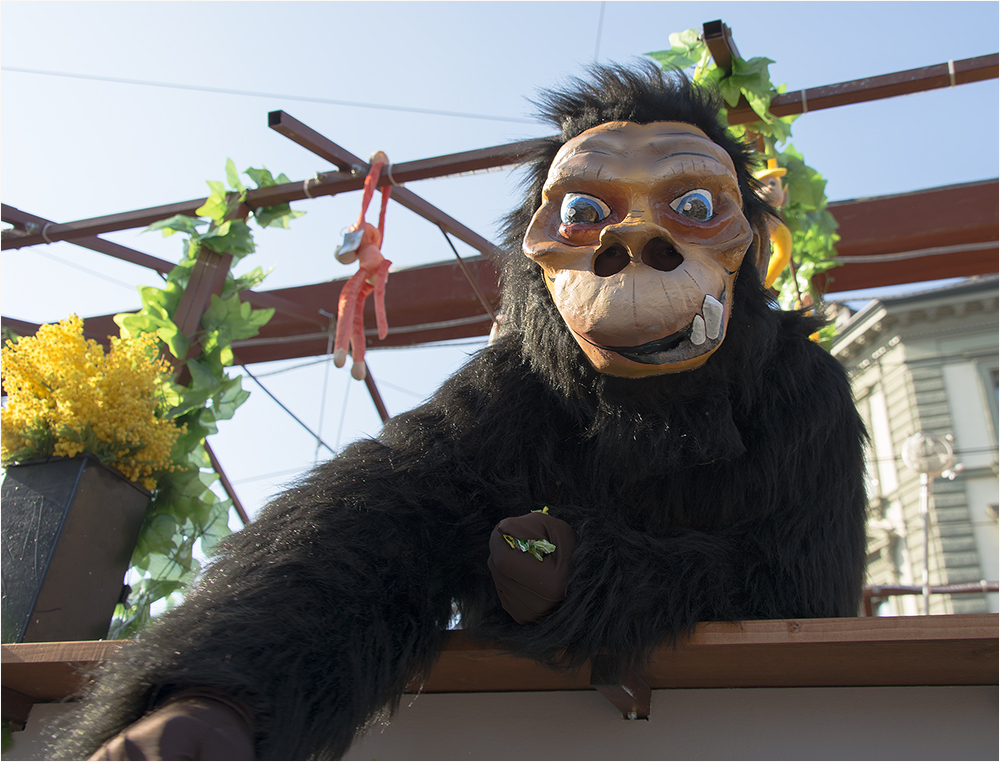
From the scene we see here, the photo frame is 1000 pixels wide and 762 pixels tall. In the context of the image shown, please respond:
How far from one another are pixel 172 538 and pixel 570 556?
3.28 ft

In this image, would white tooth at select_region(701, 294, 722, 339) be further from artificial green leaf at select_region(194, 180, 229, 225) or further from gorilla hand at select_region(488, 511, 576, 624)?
artificial green leaf at select_region(194, 180, 229, 225)

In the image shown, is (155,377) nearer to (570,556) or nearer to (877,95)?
(570,556)

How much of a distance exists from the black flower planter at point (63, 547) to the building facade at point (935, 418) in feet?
30.4

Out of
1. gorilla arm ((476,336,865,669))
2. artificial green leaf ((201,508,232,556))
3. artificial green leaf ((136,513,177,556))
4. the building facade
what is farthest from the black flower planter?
the building facade

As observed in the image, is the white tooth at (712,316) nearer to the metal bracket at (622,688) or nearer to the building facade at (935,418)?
the metal bracket at (622,688)

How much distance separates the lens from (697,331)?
1.07 m

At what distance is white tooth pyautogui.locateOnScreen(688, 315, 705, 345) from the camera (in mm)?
1071

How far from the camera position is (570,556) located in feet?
3.33

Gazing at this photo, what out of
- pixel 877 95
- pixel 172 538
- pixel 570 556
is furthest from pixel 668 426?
pixel 877 95

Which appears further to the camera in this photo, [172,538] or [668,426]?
[172,538]

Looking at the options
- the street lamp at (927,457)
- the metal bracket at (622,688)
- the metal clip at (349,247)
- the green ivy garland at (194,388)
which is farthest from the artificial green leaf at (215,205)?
the street lamp at (927,457)

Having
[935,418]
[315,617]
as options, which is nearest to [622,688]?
[315,617]

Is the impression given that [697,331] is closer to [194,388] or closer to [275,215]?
[194,388]

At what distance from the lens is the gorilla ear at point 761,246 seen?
1.33 metres
